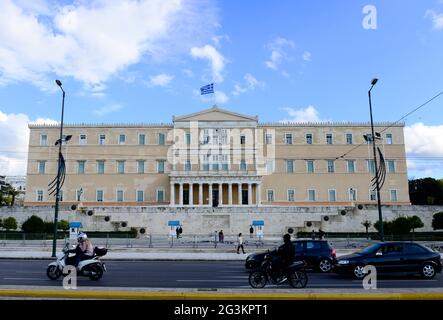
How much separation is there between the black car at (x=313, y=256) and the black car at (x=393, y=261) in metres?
1.98

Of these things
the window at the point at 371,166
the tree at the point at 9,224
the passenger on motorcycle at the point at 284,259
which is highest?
the window at the point at 371,166

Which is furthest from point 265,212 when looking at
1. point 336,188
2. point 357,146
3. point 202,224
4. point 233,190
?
point 357,146

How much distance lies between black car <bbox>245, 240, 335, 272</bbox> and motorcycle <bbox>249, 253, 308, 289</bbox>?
5.11m

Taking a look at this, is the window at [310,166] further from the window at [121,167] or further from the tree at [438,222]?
the window at [121,167]

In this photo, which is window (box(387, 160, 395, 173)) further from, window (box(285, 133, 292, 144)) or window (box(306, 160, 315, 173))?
window (box(285, 133, 292, 144))

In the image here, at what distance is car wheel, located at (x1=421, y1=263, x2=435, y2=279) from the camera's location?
1283 cm

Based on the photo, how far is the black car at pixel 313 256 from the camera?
Result: 15.1m

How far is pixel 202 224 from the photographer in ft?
149

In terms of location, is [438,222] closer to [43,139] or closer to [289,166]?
[289,166]

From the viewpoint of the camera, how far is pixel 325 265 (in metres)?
15.1

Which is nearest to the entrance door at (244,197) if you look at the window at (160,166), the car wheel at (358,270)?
the window at (160,166)
